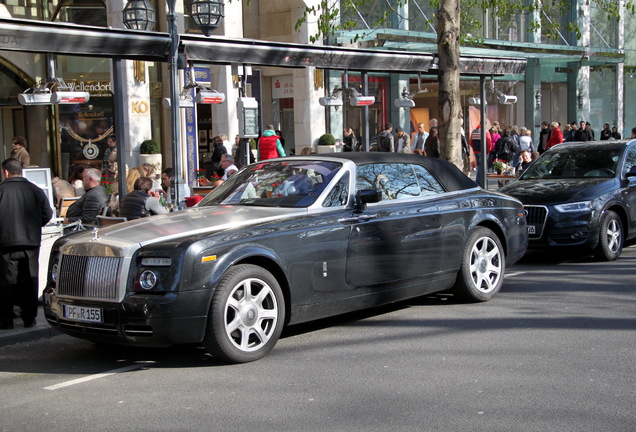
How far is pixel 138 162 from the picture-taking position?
71.7 feet

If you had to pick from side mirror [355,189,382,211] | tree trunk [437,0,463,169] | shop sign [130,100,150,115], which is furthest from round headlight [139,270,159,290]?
shop sign [130,100,150,115]

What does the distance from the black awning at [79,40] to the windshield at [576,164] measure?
5904 millimetres

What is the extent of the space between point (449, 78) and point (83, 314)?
10.4 m

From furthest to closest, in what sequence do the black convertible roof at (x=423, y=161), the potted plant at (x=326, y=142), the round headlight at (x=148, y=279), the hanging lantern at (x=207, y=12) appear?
the potted plant at (x=326, y=142) → the hanging lantern at (x=207, y=12) → the black convertible roof at (x=423, y=161) → the round headlight at (x=148, y=279)

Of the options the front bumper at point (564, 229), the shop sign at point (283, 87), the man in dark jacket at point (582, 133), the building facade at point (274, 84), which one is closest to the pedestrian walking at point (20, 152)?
the building facade at point (274, 84)

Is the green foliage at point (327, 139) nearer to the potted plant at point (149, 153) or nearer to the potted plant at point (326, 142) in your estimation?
the potted plant at point (326, 142)

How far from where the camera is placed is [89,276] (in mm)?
6762

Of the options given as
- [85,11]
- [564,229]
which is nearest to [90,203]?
A: [564,229]

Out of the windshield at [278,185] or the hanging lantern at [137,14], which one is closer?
the windshield at [278,185]

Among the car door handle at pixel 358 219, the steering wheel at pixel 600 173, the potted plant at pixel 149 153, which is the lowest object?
the car door handle at pixel 358 219

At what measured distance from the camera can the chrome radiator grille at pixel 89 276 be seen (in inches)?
259

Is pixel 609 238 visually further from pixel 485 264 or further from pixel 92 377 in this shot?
pixel 92 377

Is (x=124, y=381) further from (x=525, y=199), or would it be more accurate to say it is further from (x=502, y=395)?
(x=525, y=199)

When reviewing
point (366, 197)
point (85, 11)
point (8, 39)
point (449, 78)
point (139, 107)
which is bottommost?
point (366, 197)
